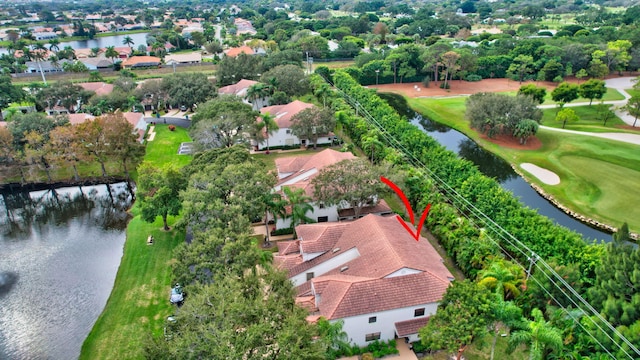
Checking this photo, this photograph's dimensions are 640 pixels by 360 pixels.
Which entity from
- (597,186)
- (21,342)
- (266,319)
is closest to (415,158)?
(597,186)

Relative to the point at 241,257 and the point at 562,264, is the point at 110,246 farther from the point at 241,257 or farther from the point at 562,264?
the point at 562,264

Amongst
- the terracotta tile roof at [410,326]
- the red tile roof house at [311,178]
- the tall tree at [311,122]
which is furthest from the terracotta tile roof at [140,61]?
the terracotta tile roof at [410,326]

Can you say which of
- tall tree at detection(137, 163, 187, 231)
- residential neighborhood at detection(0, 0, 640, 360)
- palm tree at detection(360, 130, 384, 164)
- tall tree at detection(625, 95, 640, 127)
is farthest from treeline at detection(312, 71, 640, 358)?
tall tree at detection(625, 95, 640, 127)

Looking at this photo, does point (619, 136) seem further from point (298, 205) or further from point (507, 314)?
point (507, 314)

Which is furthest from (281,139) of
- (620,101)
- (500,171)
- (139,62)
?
(139,62)

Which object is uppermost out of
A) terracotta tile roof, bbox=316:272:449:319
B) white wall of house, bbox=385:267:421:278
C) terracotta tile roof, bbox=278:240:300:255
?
white wall of house, bbox=385:267:421:278

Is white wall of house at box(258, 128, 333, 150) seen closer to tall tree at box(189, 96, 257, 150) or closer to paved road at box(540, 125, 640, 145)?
tall tree at box(189, 96, 257, 150)

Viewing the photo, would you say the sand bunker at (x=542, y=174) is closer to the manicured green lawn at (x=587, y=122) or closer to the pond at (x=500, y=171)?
the pond at (x=500, y=171)

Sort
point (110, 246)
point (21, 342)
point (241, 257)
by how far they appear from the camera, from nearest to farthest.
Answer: point (241, 257)
point (21, 342)
point (110, 246)
